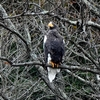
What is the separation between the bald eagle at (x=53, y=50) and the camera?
6207 millimetres

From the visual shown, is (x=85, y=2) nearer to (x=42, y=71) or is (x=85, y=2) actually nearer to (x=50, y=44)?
(x=50, y=44)

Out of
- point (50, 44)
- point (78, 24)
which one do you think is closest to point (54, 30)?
point (50, 44)

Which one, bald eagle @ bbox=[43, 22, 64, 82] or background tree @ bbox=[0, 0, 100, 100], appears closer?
background tree @ bbox=[0, 0, 100, 100]

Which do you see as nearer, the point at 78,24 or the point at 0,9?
the point at 78,24

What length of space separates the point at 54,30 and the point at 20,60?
42.4 inches

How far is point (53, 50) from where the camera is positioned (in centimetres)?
646

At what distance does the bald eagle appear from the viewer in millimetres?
6207

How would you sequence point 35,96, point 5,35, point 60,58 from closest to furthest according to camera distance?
1. point 60,58
2. point 5,35
3. point 35,96

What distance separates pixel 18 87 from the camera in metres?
7.61

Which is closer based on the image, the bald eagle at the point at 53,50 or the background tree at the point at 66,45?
the background tree at the point at 66,45

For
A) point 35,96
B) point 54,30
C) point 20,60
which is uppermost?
point 54,30

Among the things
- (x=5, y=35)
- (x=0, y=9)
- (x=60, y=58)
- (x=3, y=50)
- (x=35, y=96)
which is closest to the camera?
(x=60, y=58)

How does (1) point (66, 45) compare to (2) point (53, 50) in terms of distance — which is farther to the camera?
(1) point (66, 45)

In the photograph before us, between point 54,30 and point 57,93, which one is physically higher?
point 54,30
